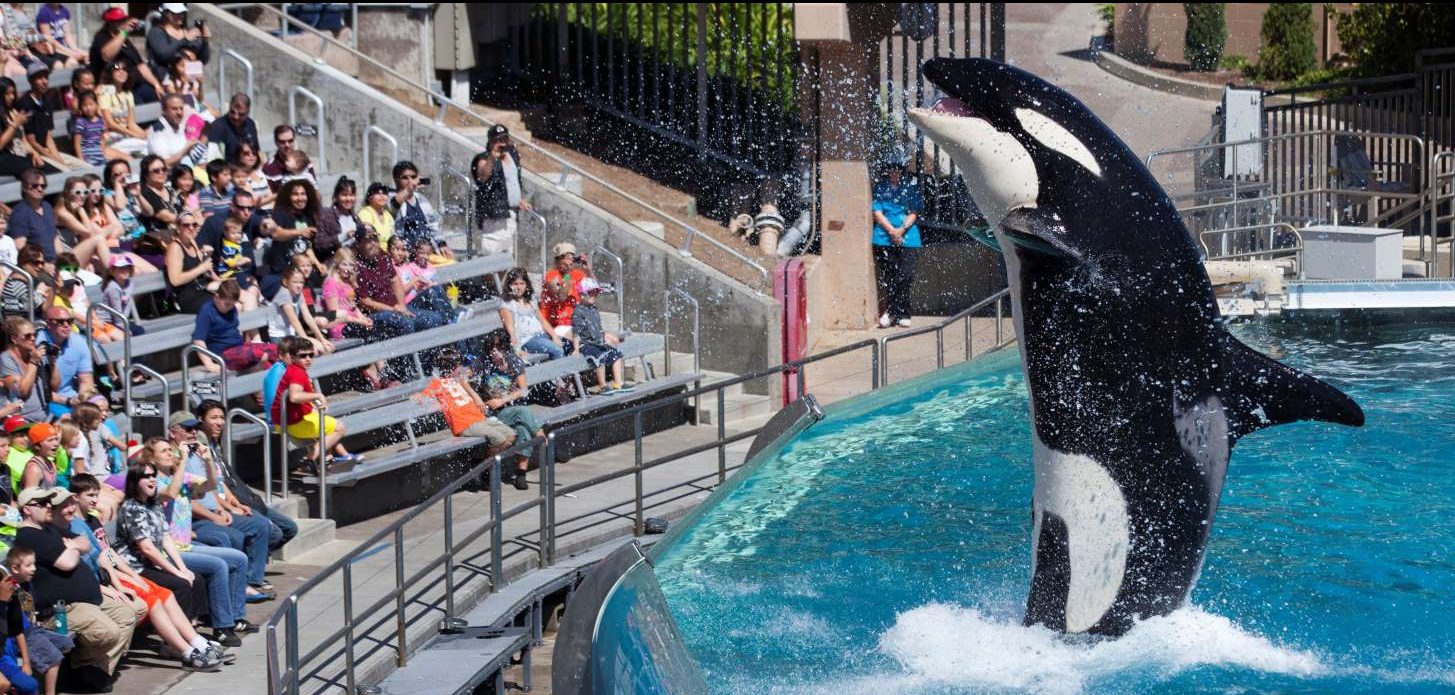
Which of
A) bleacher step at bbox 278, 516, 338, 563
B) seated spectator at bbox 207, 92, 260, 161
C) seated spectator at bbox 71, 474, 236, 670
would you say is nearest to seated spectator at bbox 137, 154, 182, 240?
seated spectator at bbox 207, 92, 260, 161

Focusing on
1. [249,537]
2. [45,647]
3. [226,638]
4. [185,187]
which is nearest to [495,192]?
[185,187]

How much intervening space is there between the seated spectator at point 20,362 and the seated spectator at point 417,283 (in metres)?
3.55

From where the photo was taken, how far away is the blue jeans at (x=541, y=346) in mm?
14742

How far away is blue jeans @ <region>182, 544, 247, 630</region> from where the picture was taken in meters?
10.2

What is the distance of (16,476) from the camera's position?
10.3 meters

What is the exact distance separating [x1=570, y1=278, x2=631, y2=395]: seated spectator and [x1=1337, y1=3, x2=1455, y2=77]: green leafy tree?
13.1 metres

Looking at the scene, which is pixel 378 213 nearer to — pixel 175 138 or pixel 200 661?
pixel 175 138

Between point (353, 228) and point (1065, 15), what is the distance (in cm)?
2149

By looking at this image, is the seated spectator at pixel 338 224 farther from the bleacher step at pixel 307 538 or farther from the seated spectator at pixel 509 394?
the bleacher step at pixel 307 538

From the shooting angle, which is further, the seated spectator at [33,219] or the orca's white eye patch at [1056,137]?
the seated spectator at [33,219]

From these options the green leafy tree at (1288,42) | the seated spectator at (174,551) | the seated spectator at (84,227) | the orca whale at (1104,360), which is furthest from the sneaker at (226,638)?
the green leafy tree at (1288,42)

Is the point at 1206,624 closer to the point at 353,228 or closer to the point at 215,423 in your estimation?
the point at 215,423

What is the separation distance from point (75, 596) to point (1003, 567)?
13.8ft

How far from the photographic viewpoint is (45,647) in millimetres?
9195
